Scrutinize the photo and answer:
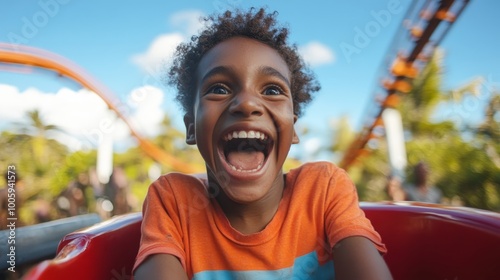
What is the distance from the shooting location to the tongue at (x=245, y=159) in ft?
2.91

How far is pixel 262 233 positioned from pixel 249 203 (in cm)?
7

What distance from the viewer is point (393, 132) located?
6.08 metres

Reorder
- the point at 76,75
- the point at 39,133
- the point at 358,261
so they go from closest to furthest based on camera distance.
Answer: the point at 358,261 → the point at 76,75 → the point at 39,133

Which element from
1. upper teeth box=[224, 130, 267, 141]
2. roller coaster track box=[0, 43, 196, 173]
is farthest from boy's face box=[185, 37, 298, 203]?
roller coaster track box=[0, 43, 196, 173]

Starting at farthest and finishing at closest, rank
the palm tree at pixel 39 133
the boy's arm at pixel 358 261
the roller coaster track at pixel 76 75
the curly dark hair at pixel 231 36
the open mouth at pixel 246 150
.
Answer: the palm tree at pixel 39 133
the roller coaster track at pixel 76 75
the curly dark hair at pixel 231 36
the open mouth at pixel 246 150
the boy's arm at pixel 358 261

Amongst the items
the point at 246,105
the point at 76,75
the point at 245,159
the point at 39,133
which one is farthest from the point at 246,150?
the point at 39,133

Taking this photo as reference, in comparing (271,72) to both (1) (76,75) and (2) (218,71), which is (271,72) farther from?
(1) (76,75)

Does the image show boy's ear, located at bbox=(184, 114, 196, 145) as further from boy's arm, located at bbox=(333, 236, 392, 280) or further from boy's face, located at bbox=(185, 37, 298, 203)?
boy's arm, located at bbox=(333, 236, 392, 280)

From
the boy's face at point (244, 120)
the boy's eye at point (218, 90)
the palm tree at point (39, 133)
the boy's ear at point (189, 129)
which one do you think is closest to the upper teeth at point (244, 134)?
the boy's face at point (244, 120)

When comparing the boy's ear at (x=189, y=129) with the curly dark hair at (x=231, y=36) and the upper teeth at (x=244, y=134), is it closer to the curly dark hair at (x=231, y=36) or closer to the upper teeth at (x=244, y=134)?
the curly dark hair at (x=231, y=36)

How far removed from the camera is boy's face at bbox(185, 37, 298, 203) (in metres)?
0.84

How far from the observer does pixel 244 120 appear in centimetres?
85

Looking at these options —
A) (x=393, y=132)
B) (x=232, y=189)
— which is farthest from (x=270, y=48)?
(x=393, y=132)

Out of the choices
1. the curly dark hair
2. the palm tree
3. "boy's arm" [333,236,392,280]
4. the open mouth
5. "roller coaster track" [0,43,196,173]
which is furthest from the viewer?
the palm tree
